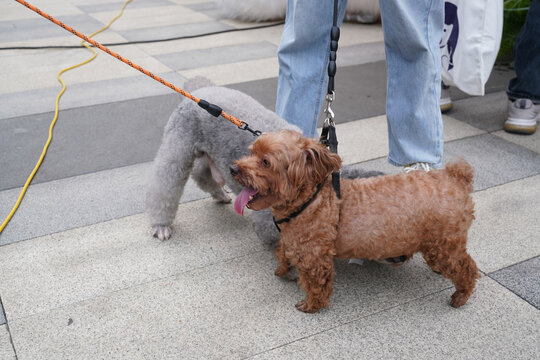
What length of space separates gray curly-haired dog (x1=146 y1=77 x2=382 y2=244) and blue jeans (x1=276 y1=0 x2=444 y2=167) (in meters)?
0.41

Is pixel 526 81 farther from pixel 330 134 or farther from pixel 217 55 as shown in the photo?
pixel 217 55

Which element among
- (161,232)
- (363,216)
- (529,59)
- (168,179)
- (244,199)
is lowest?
(161,232)

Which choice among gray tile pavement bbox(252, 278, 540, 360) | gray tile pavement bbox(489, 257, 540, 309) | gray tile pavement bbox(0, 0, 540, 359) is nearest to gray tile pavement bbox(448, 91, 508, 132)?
gray tile pavement bbox(0, 0, 540, 359)

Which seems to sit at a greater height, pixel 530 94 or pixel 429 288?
pixel 530 94

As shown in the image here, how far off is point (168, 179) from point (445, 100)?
3.10 metres

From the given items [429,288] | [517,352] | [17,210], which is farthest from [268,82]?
[517,352]

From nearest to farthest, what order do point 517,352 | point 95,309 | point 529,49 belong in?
1. point 517,352
2. point 95,309
3. point 529,49

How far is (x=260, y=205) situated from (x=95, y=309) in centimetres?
105

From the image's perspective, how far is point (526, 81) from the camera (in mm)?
4258

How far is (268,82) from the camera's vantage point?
5.74m

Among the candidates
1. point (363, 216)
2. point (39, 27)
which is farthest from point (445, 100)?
point (39, 27)

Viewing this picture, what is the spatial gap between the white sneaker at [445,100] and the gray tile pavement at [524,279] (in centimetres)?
240

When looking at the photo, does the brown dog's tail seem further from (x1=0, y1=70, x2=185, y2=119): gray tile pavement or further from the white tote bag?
(x1=0, y1=70, x2=185, y2=119): gray tile pavement

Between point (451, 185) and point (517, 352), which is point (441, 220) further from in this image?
point (517, 352)
